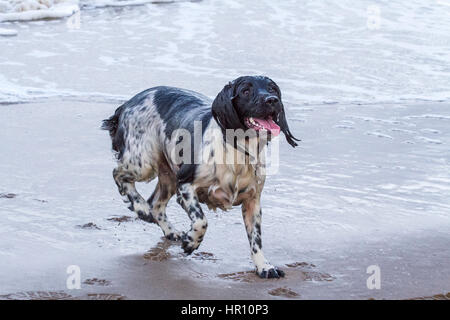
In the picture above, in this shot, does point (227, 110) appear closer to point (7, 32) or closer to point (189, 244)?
point (189, 244)

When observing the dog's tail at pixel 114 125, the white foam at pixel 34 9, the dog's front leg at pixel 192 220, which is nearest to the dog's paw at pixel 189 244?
the dog's front leg at pixel 192 220

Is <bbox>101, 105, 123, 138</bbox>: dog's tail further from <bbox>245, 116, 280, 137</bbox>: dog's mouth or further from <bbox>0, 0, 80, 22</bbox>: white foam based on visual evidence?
<bbox>0, 0, 80, 22</bbox>: white foam

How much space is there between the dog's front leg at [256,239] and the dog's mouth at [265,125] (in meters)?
0.52

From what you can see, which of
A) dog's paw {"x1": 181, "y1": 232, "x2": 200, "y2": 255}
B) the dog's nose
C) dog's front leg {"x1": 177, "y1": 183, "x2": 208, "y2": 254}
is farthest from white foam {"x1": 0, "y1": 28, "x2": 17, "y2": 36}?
the dog's nose

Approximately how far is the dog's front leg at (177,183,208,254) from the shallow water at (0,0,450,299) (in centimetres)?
13

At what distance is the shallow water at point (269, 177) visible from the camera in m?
4.72

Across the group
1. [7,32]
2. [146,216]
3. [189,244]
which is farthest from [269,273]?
[7,32]

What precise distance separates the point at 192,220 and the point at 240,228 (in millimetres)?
743

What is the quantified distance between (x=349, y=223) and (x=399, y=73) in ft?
18.5

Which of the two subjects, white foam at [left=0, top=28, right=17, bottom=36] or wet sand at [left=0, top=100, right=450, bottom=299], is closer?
wet sand at [left=0, top=100, right=450, bottom=299]

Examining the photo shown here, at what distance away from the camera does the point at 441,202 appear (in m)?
6.09

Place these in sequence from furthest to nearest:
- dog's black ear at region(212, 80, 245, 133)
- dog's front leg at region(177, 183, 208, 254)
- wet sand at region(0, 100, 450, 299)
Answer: dog's front leg at region(177, 183, 208, 254)
dog's black ear at region(212, 80, 245, 133)
wet sand at region(0, 100, 450, 299)

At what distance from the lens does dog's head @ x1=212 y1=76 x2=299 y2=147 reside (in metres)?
4.56
